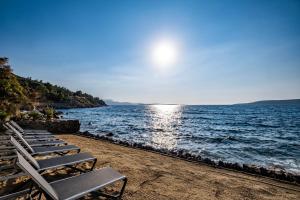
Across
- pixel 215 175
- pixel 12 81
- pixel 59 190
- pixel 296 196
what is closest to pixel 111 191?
pixel 59 190

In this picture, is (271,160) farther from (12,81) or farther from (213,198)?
(12,81)

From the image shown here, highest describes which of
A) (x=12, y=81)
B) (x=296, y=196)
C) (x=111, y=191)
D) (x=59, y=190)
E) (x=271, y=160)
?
(x=12, y=81)

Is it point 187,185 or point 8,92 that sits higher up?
point 8,92

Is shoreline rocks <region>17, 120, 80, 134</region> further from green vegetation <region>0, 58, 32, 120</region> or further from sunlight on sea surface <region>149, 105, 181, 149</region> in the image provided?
sunlight on sea surface <region>149, 105, 181, 149</region>

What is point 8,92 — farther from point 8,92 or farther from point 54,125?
point 54,125

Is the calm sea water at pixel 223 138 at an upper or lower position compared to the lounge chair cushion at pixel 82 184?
lower

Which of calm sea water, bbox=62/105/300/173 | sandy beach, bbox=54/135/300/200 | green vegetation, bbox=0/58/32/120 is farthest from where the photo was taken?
green vegetation, bbox=0/58/32/120

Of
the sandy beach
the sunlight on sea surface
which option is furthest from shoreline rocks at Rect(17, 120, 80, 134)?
the sandy beach

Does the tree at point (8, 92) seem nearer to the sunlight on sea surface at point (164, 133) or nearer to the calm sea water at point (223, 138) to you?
the calm sea water at point (223, 138)

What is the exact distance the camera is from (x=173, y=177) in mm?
5770

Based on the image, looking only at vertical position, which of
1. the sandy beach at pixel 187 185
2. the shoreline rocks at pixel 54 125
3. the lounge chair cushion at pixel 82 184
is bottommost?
the sandy beach at pixel 187 185

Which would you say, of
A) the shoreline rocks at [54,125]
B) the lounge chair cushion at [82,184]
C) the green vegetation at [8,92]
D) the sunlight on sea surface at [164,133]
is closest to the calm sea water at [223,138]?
the sunlight on sea surface at [164,133]

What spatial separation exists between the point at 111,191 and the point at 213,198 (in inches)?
89.6

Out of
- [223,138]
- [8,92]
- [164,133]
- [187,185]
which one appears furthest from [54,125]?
[223,138]
